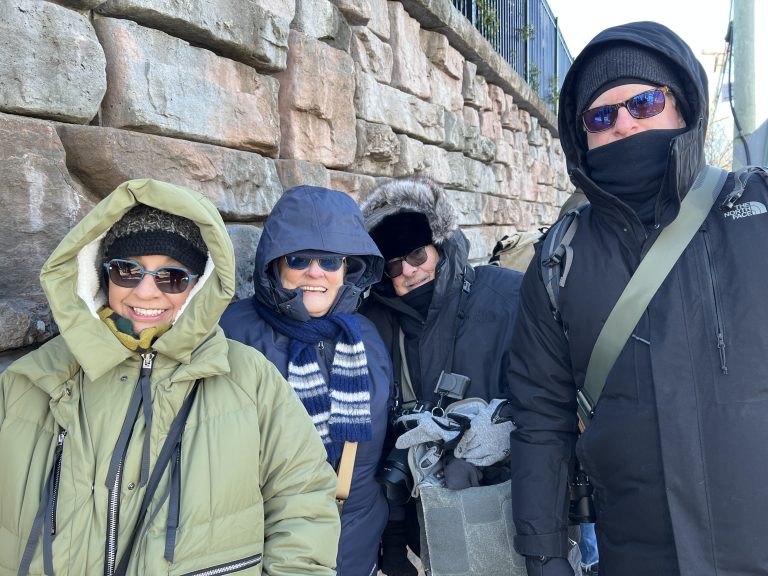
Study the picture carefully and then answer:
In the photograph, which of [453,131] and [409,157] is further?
[453,131]

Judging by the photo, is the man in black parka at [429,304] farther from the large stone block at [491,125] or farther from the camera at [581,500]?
the large stone block at [491,125]

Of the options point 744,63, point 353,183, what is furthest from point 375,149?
point 744,63

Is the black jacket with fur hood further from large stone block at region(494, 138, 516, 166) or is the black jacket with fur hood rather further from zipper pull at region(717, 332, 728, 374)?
large stone block at region(494, 138, 516, 166)

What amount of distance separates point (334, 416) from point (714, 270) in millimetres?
1139

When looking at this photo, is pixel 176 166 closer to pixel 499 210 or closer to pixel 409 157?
pixel 409 157

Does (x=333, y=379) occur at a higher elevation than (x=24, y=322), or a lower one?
lower

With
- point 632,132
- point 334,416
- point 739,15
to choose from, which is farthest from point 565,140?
point 739,15

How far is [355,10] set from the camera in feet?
10.3

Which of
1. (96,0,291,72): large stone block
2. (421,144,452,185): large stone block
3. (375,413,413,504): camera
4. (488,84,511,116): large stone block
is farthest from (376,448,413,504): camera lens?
(488,84,511,116): large stone block

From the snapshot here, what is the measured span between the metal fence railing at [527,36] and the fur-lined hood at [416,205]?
3125mm

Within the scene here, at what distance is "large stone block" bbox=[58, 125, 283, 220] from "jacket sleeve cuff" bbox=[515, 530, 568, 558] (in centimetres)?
152

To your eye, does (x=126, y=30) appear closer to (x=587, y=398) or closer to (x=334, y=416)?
(x=334, y=416)

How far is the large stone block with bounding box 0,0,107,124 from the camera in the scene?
5.23 feet

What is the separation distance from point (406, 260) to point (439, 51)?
238 cm
